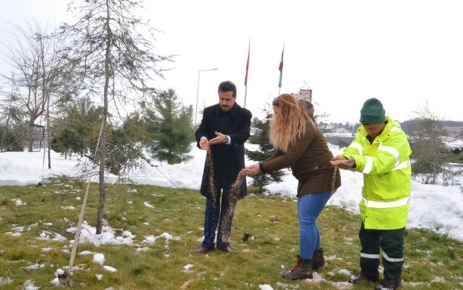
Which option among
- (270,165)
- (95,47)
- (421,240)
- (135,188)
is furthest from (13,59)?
(421,240)

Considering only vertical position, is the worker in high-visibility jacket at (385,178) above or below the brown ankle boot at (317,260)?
above

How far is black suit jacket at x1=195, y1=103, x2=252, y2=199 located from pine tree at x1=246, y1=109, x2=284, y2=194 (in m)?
6.82

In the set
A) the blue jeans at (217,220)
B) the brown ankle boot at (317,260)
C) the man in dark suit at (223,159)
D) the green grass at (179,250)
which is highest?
the man in dark suit at (223,159)

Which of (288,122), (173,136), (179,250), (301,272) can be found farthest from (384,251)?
(173,136)

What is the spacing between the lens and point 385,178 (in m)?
3.44

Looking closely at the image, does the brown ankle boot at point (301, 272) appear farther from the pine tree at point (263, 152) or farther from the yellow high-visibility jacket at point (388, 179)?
the pine tree at point (263, 152)

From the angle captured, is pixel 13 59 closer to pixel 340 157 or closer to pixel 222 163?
pixel 222 163

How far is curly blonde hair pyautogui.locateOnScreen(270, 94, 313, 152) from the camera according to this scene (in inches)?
143

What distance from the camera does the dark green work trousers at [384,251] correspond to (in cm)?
350

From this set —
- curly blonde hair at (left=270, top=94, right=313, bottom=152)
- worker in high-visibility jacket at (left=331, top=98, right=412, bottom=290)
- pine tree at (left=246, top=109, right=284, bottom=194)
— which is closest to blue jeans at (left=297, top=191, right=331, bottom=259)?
worker in high-visibility jacket at (left=331, top=98, right=412, bottom=290)

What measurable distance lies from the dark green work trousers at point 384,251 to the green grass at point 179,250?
0.65 ft

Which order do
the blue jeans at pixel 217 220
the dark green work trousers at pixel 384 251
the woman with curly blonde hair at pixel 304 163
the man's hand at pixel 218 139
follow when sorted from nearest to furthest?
the dark green work trousers at pixel 384 251 < the woman with curly blonde hair at pixel 304 163 < the man's hand at pixel 218 139 < the blue jeans at pixel 217 220

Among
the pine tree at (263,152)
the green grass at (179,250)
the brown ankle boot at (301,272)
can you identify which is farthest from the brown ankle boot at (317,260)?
the pine tree at (263,152)

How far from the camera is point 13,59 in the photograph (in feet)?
44.9
